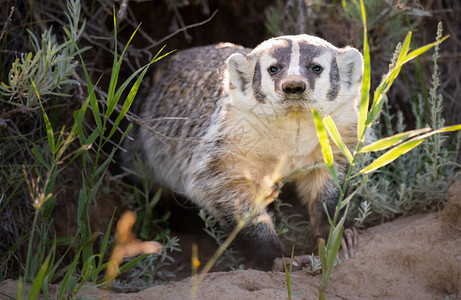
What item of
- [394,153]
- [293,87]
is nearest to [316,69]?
[293,87]

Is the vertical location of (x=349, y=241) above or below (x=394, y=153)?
below

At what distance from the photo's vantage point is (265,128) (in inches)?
80.7

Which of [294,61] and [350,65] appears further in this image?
[350,65]

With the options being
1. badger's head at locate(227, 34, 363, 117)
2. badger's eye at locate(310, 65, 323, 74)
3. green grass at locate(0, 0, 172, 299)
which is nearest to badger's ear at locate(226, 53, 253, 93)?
badger's head at locate(227, 34, 363, 117)

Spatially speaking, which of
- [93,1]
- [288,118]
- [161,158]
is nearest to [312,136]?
[288,118]

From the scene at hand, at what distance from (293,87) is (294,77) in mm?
38

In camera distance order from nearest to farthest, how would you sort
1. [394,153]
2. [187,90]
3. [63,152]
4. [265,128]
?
[394,153]
[63,152]
[265,128]
[187,90]

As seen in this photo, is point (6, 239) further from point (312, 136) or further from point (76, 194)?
point (312, 136)

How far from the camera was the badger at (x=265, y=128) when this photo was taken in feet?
6.45

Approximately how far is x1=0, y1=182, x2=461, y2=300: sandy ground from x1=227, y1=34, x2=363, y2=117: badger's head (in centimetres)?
53

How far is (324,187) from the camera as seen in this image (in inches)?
A: 89.5

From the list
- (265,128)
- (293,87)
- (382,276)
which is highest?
(293,87)

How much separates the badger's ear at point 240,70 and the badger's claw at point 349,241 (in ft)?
2.23

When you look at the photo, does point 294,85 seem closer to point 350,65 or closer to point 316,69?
point 316,69
